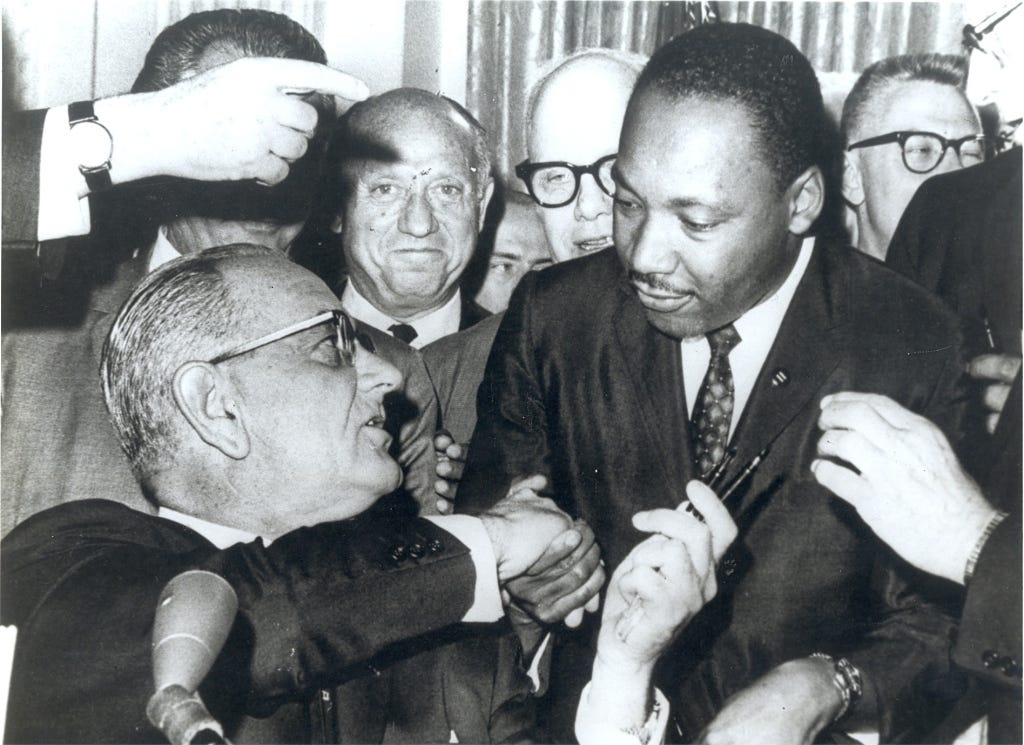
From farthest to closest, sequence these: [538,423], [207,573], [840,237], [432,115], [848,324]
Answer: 1. [840,237]
2. [432,115]
3. [538,423]
4. [848,324]
5. [207,573]

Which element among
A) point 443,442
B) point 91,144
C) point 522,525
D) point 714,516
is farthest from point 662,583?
point 91,144

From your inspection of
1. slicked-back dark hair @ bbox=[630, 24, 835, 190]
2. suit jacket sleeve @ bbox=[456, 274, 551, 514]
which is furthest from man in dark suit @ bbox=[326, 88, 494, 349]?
slicked-back dark hair @ bbox=[630, 24, 835, 190]

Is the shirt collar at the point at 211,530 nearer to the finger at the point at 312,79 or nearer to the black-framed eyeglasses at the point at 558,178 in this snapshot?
the finger at the point at 312,79

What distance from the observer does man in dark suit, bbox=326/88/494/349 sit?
2359mm

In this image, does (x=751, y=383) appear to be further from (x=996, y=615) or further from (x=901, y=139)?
(x=901, y=139)

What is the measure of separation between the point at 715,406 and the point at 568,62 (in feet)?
3.82

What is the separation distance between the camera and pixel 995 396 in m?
1.65

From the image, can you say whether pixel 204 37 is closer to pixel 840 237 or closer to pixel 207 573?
pixel 207 573

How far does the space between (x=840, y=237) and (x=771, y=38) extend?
0.92 m

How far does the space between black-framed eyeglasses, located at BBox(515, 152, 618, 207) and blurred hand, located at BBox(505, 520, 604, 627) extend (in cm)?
100

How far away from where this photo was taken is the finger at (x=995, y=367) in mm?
1619

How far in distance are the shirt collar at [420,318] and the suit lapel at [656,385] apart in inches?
26.8

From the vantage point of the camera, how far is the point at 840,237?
252 cm

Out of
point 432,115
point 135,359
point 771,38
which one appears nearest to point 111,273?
point 135,359
